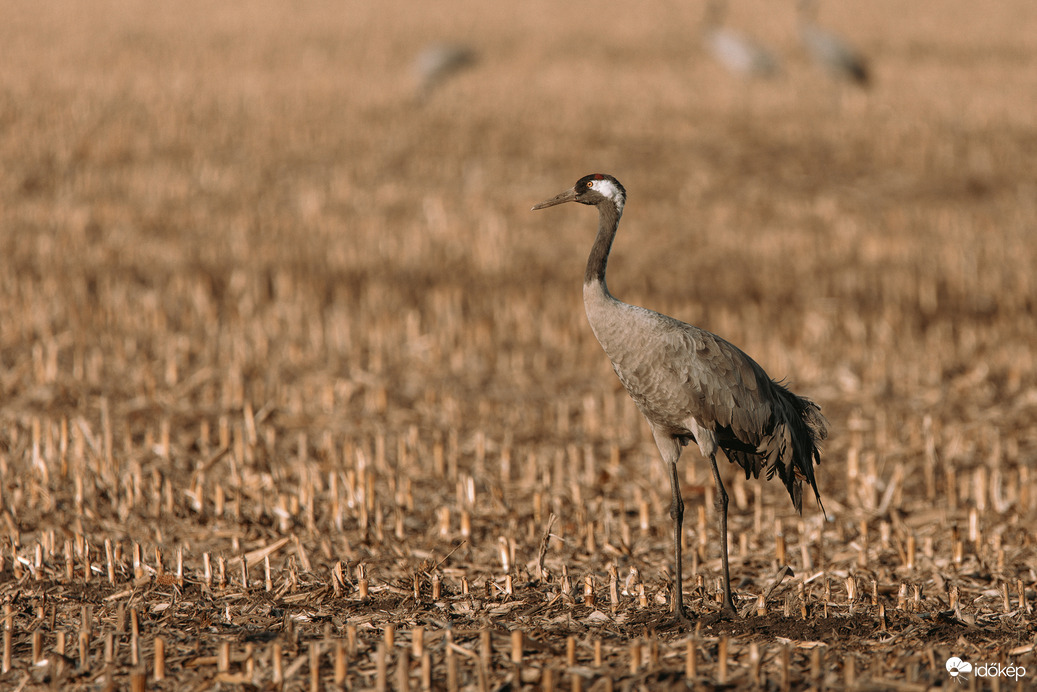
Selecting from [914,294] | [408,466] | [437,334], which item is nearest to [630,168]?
[914,294]

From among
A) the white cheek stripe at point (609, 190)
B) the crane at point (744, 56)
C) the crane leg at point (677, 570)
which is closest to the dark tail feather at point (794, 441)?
the crane leg at point (677, 570)

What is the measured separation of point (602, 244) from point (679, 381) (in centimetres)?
73

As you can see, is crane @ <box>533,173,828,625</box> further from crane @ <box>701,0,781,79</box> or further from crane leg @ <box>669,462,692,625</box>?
crane @ <box>701,0,781,79</box>

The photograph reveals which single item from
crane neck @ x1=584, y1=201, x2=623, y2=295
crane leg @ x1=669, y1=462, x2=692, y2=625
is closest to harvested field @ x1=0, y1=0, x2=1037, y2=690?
crane leg @ x1=669, y1=462, x2=692, y2=625

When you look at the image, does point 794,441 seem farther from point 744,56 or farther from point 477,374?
point 744,56

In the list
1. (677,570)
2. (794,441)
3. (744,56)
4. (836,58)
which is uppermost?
(744,56)

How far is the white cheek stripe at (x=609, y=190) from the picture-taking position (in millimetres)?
4980

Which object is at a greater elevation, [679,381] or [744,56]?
[744,56]

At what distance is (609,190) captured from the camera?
4.98m

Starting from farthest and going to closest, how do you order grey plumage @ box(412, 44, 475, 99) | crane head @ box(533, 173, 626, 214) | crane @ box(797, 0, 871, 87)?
grey plumage @ box(412, 44, 475, 99), crane @ box(797, 0, 871, 87), crane head @ box(533, 173, 626, 214)

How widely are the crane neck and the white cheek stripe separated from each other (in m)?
0.03

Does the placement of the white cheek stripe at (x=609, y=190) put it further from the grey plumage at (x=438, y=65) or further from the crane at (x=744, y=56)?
the crane at (x=744, y=56)

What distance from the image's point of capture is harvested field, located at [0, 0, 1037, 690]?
454cm

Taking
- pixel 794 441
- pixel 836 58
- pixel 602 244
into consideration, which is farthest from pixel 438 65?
pixel 794 441
